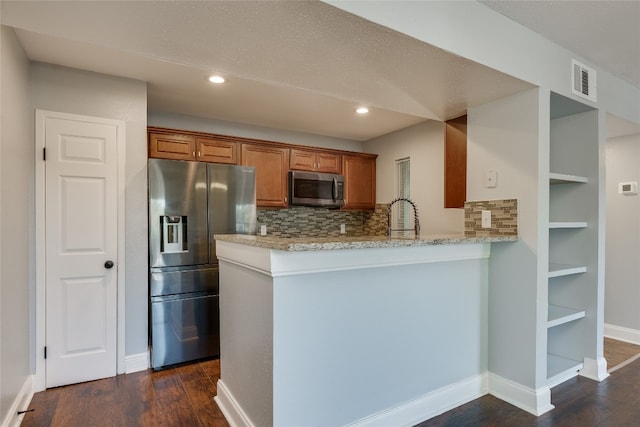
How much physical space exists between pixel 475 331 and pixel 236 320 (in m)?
1.55

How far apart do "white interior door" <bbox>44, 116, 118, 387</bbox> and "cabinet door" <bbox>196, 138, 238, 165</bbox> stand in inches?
36.2

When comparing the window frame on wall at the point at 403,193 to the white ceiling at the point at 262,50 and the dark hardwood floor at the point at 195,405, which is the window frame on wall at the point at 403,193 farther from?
the dark hardwood floor at the point at 195,405

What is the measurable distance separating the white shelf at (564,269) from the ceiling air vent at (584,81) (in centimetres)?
121

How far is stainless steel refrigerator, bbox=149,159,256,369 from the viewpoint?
9.12 ft

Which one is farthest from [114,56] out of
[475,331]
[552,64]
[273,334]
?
[475,331]

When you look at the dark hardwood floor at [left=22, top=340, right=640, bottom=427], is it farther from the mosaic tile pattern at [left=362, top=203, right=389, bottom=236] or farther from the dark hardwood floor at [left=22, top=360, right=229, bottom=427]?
the mosaic tile pattern at [left=362, top=203, right=389, bottom=236]

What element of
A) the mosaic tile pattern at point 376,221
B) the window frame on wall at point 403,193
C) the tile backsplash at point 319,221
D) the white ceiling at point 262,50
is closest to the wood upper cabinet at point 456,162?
the white ceiling at point 262,50

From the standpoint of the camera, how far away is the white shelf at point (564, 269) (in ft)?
7.63

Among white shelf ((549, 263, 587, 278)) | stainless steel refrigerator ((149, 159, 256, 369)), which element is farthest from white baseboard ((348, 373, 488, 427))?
stainless steel refrigerator ((149, 159, 256, 369))

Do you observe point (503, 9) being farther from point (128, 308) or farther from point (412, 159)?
point (128, 308)

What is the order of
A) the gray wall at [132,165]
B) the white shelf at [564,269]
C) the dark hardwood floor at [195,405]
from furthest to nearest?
the gray wall at [132,165] < the white shelf at [564,269] < the dark hardwood floor at [195,405]

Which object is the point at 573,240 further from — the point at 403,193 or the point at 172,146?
the point at 172,146

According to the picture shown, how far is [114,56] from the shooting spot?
2340 millimetres

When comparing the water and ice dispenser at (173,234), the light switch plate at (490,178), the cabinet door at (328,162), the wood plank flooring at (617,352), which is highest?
the cabinet door at (328,162)
